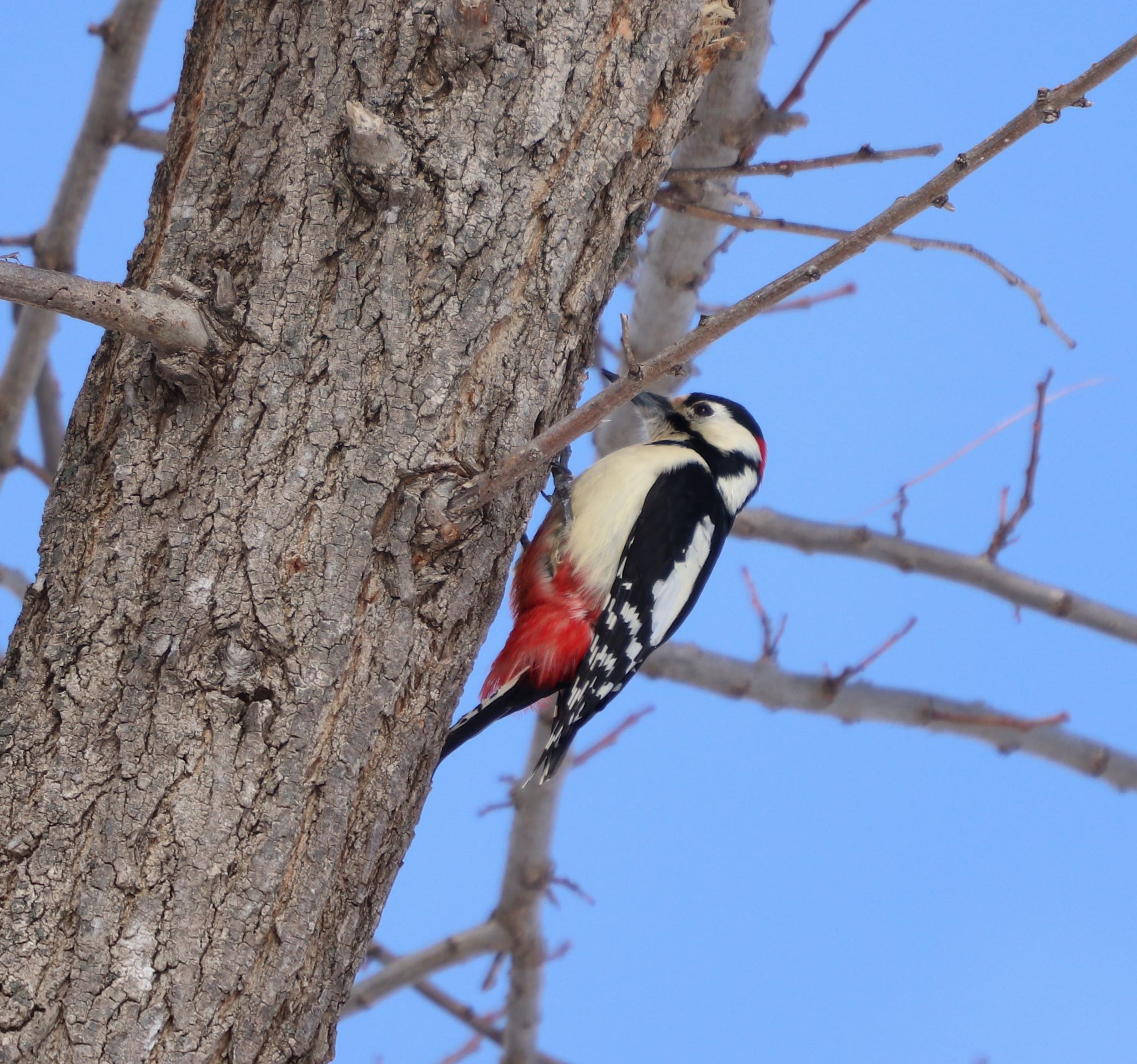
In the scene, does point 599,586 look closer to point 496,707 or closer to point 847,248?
point 496,707

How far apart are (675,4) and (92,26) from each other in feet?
5.03

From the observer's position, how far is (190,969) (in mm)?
1462

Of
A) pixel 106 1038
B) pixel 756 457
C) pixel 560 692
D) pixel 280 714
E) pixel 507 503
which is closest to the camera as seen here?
pixel 106 1038

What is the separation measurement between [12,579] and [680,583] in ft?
5.84

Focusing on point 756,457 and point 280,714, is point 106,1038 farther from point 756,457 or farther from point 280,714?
point 756,457

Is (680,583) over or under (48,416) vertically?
under

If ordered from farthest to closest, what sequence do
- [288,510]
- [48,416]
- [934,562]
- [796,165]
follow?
1. [48,416]
2. [934,562]
3. [796,165]
4. [288,510]

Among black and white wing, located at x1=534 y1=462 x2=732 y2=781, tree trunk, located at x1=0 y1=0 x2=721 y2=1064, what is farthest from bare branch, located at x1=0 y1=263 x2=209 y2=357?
black and white wing, located at x1=534 y1=462 x2=732 y2=781

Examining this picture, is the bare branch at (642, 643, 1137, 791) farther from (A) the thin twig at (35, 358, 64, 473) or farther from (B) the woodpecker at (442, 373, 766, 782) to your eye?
(A) the thin twig at (35, 358, 64, 473)

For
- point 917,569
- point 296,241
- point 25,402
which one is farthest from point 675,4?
point 25,402

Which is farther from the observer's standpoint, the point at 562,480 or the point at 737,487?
the point at 737,487

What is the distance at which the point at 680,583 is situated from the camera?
260cm

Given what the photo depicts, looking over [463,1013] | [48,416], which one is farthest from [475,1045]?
[48,416]

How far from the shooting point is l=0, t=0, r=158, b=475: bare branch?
2703mm
